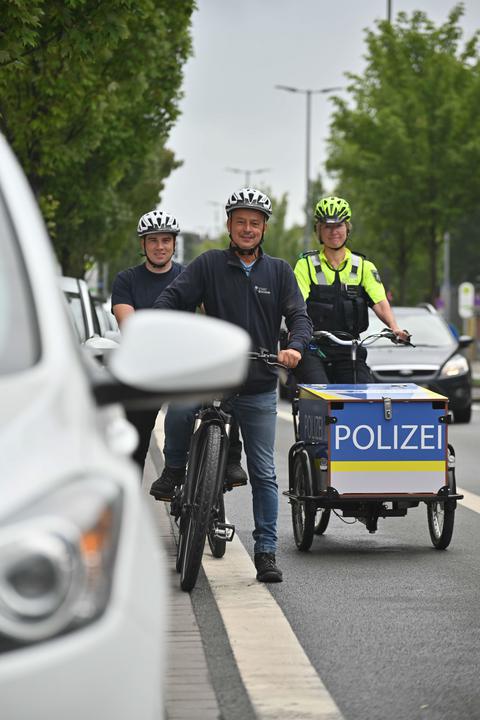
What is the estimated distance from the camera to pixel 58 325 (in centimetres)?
289

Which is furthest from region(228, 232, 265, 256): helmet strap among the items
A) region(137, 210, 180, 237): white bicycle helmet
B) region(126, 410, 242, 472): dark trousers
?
region(137, 210, 180, 237): white bicycle helmet

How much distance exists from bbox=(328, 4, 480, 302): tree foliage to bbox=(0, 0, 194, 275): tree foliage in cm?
585

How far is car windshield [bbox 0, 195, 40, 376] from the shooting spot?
112 inches

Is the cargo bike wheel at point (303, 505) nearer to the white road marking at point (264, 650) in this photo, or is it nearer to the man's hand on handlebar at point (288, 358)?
the white road marking at point (264, 650)

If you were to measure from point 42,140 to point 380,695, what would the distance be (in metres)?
18.5

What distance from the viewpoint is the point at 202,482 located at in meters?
7.07

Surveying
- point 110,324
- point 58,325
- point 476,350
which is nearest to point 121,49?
point 110,324

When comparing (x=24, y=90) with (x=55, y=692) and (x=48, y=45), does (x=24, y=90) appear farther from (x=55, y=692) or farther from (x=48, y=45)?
(x=55, y=692)

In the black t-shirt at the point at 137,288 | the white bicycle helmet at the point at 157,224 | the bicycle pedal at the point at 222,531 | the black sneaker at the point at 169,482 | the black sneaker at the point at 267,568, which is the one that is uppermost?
the white bicycle helmet at the point at 157,224

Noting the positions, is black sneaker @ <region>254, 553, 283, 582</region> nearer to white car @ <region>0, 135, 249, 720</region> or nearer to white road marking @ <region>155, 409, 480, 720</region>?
white road marking @ <region>155, 409, 480, 720</region>

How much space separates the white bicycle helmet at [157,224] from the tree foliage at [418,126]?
30.7 metres

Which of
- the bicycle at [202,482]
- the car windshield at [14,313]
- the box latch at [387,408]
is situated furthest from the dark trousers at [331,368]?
the car windshield at [14,313]

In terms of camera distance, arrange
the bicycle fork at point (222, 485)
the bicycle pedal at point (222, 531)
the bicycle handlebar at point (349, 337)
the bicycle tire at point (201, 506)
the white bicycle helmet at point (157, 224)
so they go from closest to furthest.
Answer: the bicycle tire at point (201, 506) → the bicycle fork at point (222, 485) → the bicycle pedal at point (222, 531) → the bicycle handlebar at point (349, 337) → the white bicycle helmet at point (157, 224)

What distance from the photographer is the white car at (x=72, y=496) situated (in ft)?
7.97
